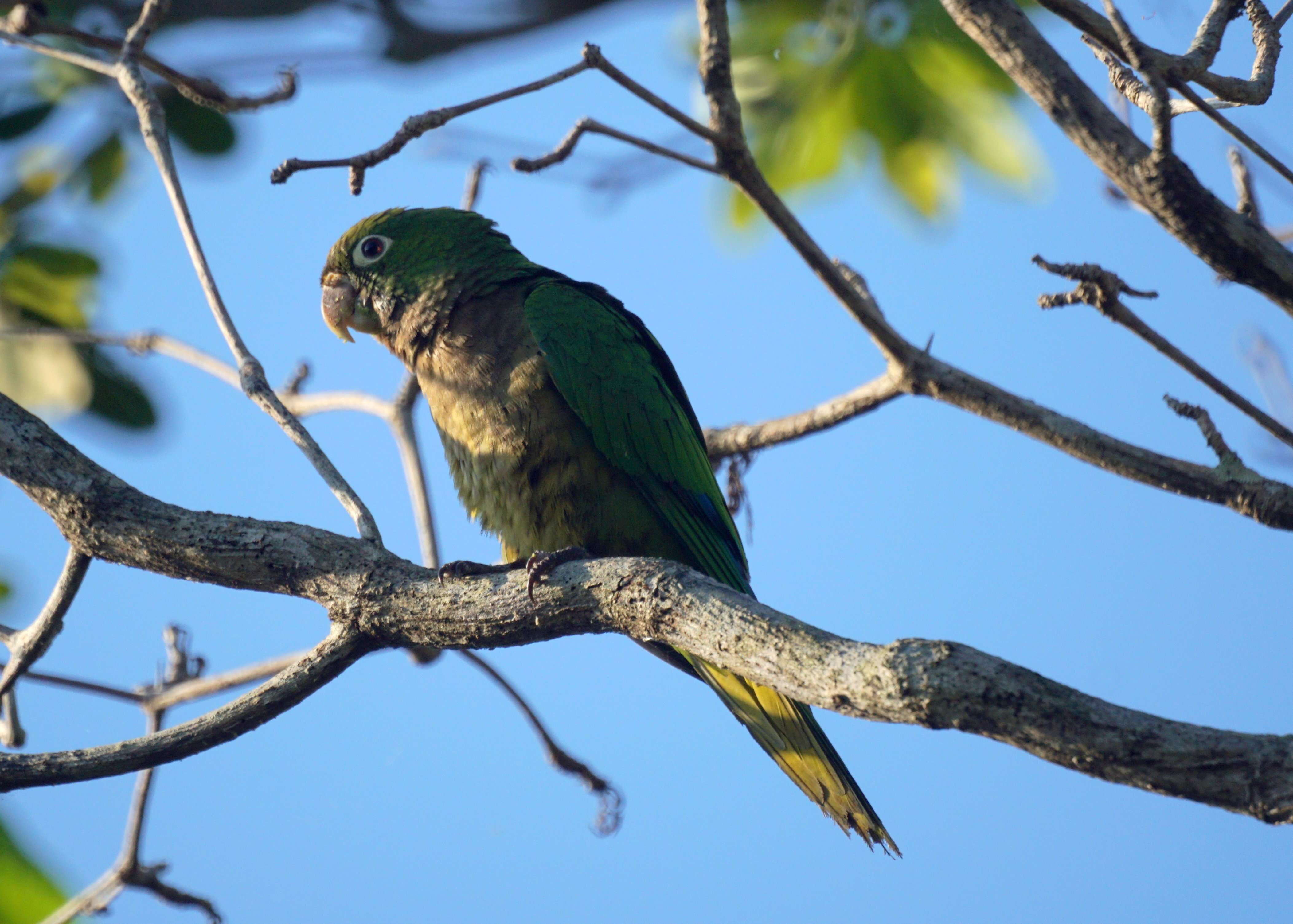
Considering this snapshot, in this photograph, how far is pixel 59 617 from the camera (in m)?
2.78

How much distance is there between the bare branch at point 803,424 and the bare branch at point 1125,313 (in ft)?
2.35

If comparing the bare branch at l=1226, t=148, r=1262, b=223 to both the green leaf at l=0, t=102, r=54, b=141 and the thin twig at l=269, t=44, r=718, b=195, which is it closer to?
the thin twig at l=269, t=44, r=718, b=195

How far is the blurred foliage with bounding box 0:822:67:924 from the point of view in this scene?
367 cm

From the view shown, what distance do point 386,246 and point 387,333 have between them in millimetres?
397

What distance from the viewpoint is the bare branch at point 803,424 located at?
3420 millimetres

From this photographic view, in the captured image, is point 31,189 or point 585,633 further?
point 31,189

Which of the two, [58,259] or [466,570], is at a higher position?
[58,259]

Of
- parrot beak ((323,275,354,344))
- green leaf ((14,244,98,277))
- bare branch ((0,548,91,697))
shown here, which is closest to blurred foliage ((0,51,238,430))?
green leaf ((14,244,98,277))

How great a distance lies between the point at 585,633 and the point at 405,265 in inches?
88.9

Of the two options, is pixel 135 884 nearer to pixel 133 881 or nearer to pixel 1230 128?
pixel 133 881

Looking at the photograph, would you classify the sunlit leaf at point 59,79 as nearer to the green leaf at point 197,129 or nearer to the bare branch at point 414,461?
the green leaf at point 197,129

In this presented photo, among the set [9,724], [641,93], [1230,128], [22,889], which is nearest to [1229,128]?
[1230,128]

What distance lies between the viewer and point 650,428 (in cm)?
374

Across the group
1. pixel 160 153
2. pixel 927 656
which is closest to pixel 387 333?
pixel 160 153
